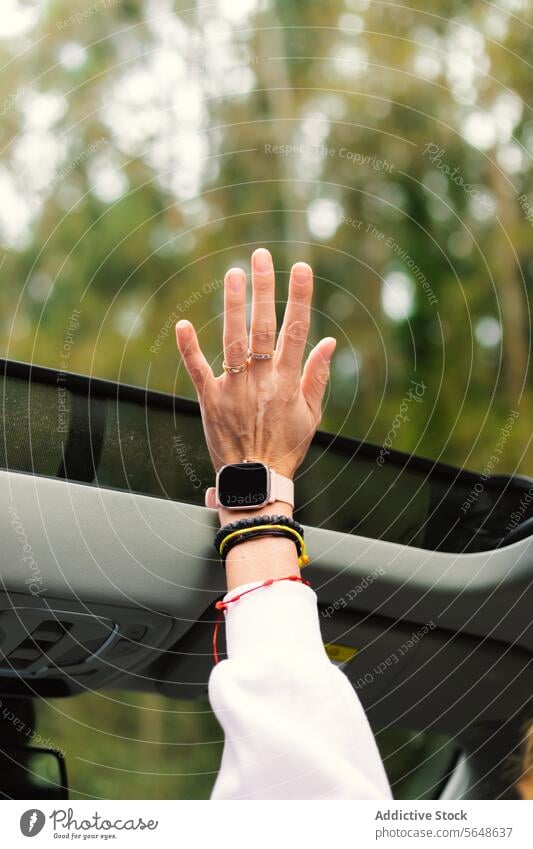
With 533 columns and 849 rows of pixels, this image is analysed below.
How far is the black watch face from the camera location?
0.97 metres

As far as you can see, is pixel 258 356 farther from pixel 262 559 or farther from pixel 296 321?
pixel 262 559

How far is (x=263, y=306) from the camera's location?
100 centimetres

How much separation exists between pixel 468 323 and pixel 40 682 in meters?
3.98

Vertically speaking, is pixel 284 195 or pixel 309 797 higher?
Result: pixel 284 195

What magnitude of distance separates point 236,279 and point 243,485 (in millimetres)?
234

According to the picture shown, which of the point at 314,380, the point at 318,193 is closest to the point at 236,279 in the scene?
the point at 314,380

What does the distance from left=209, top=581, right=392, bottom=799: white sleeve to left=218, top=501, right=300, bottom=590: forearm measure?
5 centimetres

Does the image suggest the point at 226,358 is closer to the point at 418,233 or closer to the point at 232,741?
the point at 232,741

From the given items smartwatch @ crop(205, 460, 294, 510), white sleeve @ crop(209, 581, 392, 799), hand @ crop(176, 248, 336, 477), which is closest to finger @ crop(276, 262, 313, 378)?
hand @ crop(176, 248, 336, 477)

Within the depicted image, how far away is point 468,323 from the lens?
15.7 feet
